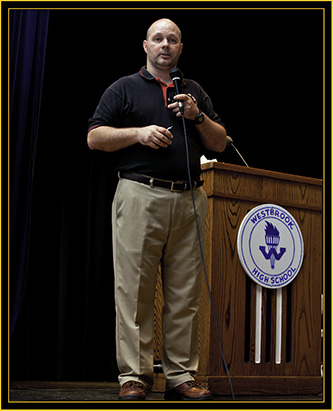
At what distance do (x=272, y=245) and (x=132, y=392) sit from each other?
0.97 meters

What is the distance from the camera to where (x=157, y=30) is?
231 cm

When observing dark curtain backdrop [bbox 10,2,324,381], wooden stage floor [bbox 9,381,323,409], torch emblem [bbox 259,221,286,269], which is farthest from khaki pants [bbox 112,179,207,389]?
dark curtain backdrop [bbox 10,2,324,381]

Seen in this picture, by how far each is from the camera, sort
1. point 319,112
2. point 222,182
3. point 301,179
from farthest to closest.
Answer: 1. point 319,112
2. point 301,179
3. point 222,182

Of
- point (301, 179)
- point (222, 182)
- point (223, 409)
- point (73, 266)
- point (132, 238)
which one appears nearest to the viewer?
point (223, 409)

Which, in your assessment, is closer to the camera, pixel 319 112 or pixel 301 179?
pixel 301 179

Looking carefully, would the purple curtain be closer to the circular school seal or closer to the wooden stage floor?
the wooden stage floor

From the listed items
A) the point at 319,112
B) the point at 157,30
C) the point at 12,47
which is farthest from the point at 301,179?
the point at 319,112

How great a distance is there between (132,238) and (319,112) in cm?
313

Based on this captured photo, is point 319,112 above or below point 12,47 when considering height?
above

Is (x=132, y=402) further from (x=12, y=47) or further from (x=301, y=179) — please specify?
(x=12, y=47)

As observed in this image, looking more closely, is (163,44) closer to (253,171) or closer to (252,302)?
(253,171)

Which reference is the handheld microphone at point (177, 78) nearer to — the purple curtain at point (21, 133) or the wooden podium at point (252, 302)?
the wooden podium at point (252, 302)

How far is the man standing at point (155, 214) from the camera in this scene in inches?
85.2

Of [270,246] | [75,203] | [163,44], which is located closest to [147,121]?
[163,44]
